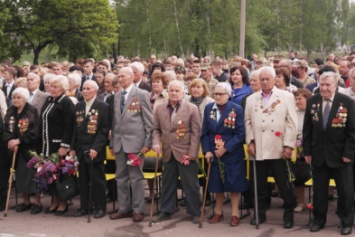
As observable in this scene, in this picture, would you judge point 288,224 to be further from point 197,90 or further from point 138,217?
point 197,90

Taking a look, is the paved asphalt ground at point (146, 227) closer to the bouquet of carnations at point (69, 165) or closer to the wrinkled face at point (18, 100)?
the bouquet of carnations at point (69, 165)

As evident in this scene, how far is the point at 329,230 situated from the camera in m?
8.24

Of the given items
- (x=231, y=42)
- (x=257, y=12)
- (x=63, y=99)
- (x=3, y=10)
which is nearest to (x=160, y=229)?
(x=63, y=99)

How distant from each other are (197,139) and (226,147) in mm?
476

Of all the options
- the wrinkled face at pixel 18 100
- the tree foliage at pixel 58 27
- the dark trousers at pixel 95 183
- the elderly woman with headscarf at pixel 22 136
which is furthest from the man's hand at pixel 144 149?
the tree foliage at pixel 58 27

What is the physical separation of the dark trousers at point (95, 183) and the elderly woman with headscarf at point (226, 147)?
1.69 meters

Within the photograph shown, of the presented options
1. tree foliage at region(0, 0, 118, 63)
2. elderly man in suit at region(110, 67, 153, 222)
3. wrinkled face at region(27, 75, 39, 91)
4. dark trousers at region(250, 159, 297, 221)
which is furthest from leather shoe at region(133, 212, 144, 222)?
tree foliage at region(0, 0, 118, 63)

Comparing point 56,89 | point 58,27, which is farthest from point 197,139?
point 58,27

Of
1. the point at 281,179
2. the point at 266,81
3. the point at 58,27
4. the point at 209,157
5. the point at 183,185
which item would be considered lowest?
the point at 183,185

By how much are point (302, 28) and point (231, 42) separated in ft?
81.7

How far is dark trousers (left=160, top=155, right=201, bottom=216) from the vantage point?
885cm

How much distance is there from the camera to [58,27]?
4025cm

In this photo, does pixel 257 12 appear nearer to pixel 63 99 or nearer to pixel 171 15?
pixel 171 15

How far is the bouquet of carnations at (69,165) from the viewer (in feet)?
30.6
